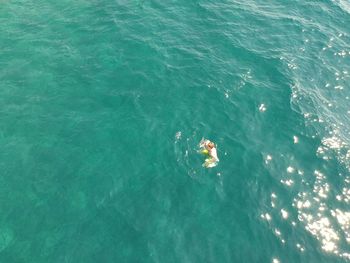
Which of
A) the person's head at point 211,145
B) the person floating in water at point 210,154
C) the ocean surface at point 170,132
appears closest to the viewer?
the ocean surface at point 170,132

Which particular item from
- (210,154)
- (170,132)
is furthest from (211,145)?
(170,132)

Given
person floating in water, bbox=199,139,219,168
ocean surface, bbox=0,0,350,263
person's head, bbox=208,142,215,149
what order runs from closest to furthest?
ocean surface, bbox=0,0,350,263 → person floating in water, bbox=199,139,219,168 → person's head, bbox=208,142,215,149

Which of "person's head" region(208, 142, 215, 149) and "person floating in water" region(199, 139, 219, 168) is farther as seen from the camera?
"person's head" region(208, 142, 215, 149)

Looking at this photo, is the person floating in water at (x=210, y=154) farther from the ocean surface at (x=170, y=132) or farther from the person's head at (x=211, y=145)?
the ocean surface at (x=170, y=132)

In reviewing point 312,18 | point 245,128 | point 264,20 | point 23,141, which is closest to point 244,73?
point 245,128

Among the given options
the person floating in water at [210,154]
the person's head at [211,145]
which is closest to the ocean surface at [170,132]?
the person floating in water at [210,154]

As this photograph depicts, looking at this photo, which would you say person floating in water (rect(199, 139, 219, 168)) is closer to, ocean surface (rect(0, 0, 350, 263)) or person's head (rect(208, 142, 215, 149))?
person's head (rect(208, 142, 215, 149))

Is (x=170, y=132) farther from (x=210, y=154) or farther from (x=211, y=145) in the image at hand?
(x=210, y=154)

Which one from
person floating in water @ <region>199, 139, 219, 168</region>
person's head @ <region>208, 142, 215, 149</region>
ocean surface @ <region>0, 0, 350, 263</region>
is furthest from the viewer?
person's head @ <region>208, 142, 215, 149</region>

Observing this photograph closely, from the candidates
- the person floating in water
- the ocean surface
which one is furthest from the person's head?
the ocean surface
